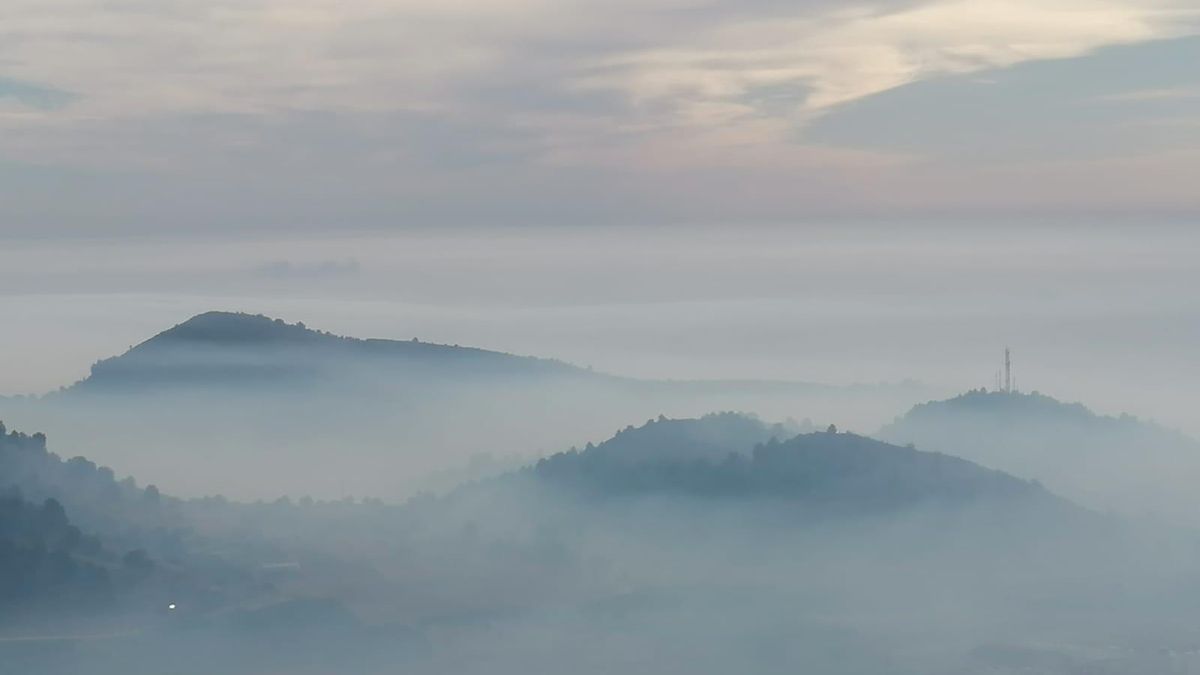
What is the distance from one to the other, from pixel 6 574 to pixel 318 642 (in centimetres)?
3469

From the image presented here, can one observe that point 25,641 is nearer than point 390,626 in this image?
Yes

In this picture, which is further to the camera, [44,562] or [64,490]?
[64,490]

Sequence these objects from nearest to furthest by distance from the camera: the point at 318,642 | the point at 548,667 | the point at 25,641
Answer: the point at 25,641, the point at 318,642, the point at 548,667

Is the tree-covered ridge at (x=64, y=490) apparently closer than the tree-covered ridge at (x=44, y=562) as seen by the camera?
No

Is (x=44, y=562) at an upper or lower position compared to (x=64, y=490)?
lower

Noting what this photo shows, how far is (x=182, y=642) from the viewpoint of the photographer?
6988 inches

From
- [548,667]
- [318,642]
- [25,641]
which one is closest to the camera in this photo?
[25,641]

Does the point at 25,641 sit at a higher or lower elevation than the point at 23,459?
lower

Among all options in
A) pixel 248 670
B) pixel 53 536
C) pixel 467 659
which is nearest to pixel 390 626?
pixel 467 659

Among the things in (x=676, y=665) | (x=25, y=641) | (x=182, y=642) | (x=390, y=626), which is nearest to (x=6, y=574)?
(x=25, y=641)

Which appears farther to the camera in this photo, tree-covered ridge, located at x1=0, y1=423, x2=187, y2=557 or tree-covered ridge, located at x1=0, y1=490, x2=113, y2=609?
tree-covered ridge, located at x1=0, y1=423, x2=187, y2=557

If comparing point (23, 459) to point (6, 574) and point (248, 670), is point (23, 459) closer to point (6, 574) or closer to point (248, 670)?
point (6, 574)

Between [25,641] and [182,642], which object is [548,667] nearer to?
[182,642]

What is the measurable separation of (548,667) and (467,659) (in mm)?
9551
